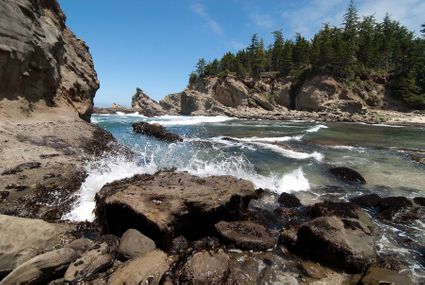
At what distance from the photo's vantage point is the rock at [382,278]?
638cm

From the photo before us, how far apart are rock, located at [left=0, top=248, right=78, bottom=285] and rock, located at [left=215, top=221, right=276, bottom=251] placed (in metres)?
3.80

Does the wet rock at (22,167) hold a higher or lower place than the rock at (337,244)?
higher

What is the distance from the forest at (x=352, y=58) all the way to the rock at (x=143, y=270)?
248ft

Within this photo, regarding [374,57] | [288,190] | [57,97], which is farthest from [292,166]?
[374,57]

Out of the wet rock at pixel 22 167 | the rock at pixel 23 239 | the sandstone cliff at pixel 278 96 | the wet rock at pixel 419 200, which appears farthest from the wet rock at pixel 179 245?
the sandstone cliff at pixel 278 96

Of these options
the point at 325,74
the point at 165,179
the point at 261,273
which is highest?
the point at 325,74

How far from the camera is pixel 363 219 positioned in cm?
1023

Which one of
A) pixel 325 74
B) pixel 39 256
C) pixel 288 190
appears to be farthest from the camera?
pixel 325 74

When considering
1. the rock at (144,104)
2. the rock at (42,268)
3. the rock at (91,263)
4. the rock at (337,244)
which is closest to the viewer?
the rock at (42,268)

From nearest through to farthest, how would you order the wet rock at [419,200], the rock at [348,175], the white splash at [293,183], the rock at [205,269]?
the rock at [205,269] < the wet rock at [419,200] < the white splash at [293,183] < the rock at [348,175]

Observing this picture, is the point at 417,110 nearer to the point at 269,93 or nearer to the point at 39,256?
the point at 269,93

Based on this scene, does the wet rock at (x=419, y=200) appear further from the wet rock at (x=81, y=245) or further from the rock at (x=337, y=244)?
the wet rock at (x=81, y=245)

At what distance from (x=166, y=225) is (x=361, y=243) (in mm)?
4917

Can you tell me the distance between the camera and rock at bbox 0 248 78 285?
19.3 ft
